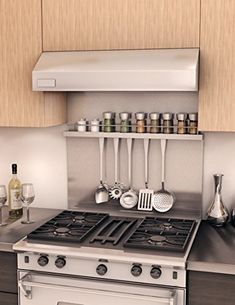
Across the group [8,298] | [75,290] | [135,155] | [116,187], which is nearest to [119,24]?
[135,155]

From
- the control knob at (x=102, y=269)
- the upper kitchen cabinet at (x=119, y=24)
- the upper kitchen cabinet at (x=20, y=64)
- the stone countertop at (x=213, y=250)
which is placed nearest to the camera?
the stone countertop at (x=213, y=250)

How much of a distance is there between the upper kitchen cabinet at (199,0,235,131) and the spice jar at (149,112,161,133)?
35 centimetres

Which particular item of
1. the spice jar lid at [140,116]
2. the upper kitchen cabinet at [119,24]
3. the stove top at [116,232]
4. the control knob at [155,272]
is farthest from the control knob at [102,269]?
the upper kitchen cabinet at [119,24]

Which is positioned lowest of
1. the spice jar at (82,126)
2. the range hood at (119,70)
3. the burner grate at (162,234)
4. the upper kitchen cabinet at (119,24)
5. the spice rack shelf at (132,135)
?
the burner grate at (162,234)

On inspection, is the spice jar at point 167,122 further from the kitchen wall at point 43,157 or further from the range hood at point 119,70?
the range hood at point 119,70

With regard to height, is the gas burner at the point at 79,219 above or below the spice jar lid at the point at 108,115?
below

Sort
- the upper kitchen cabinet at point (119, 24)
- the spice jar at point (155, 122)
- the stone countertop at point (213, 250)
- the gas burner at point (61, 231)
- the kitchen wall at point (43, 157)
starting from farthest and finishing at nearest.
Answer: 1. the kitchen wall at point (43, 157)
2. the spice jar at point (155, 122)
3. the gas burner at point (61, 231)
4. the upper kitchen cabinet at point (119, 24)
5. the stone countertop at point (213, 250)

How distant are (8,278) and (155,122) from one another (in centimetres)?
111

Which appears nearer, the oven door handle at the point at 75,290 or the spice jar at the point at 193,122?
the oven door handle at the point at 75,290

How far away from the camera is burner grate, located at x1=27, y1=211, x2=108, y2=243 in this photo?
242 cm

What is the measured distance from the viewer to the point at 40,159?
3070 millimetres

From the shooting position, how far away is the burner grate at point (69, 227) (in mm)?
2420

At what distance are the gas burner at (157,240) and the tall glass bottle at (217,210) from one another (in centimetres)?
38

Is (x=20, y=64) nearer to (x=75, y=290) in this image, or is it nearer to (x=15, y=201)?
(x=15, y=201)
